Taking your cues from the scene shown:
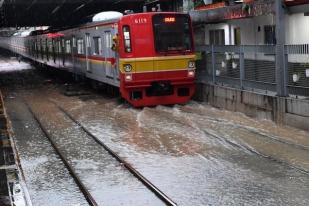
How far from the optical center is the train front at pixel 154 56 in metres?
16.8

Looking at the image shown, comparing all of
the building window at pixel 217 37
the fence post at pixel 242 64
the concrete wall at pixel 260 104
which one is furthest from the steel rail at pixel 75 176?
the building window at pixel 217 37

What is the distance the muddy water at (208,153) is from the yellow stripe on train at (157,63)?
1278mm

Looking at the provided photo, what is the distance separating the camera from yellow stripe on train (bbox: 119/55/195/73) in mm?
16766

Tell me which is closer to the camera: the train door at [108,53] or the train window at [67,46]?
the train door at [108,53]

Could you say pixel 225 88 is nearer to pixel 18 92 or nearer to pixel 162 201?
pixel 162 201

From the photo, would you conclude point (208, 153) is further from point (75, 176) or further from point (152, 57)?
point (152, 57)

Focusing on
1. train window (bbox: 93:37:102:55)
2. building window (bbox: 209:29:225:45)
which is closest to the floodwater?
building window (bbox: 209:29:225:45)

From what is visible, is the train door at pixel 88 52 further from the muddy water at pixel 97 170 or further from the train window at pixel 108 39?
the muddy water at pixel 97 170

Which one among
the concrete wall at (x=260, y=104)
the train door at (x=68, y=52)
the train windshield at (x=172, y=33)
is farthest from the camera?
the train door at (x=68, y=52)

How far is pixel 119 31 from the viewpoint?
16859 mm

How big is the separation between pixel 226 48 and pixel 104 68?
486 cm

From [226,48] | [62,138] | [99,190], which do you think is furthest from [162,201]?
[226,48]

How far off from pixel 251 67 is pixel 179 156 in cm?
556

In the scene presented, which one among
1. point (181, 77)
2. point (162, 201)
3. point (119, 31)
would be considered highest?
point (119, 31)
